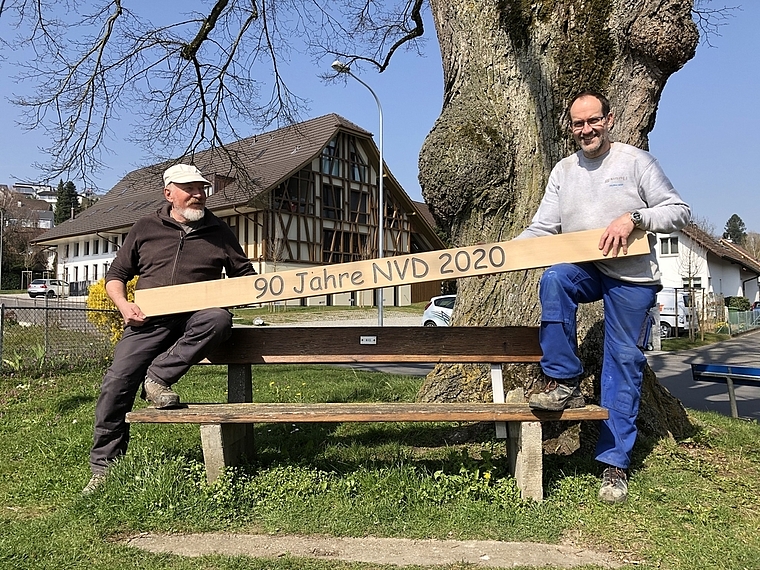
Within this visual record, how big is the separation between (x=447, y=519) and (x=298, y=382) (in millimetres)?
5021

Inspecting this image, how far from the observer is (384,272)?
348 cm

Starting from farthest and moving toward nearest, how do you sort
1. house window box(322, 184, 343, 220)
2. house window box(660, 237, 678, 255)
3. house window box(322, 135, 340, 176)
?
house window box(322, 184, 343, 220), house window box(322, 135, 340, 176), house window box(660, 237, 678, 255)

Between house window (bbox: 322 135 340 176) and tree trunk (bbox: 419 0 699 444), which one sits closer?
tree trunk (bbox: 419 0 699 444)

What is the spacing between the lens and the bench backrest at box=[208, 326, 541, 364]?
151 inches

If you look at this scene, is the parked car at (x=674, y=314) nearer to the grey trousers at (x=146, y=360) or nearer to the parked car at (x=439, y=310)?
the parked car at (x=439, y=310)

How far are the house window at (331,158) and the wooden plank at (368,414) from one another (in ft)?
121

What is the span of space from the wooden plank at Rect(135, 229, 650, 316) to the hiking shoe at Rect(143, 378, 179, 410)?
1.38 ft

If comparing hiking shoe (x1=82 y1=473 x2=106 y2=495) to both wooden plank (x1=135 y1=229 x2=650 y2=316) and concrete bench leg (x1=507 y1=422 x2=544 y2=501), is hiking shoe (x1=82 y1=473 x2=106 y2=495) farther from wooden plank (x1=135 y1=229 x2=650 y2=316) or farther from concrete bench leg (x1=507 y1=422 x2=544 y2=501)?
concrete bench leg (x1=507 y1=422 x2=544 y2=501)

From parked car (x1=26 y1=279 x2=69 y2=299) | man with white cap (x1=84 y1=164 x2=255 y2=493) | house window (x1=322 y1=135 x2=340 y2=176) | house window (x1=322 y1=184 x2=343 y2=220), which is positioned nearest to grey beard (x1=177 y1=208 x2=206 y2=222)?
man with white cap (x1=84 y1=164 x2=255 y2=493)

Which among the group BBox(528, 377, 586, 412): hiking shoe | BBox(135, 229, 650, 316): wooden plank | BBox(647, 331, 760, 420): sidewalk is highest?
BBox(135, 229, 650, 316): wooden plank

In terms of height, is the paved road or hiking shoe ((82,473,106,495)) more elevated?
hiking shoe ((82,473,106,495))

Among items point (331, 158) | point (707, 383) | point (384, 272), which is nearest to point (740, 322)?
point (707, 383)

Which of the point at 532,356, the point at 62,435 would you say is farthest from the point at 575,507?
the point at 62,435

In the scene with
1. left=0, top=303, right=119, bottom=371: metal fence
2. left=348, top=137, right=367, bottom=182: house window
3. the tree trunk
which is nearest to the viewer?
the tree trunk
